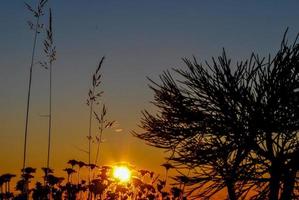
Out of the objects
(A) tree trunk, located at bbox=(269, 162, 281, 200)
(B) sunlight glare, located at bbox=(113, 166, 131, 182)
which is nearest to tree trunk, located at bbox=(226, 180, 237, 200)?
(A) tree trunk, located at bbox=(269, 162, 281, 200)

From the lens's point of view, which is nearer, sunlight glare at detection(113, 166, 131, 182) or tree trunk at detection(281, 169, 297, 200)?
tree trunk at detection(281, 169, 297, 200)

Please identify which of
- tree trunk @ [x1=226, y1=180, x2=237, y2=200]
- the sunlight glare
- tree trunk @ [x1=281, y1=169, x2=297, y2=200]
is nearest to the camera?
tree trunk @ [x1=281, y1=169, x2=297, y2=200]

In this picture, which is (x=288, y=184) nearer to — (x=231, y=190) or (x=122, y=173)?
(x=231, y=190)

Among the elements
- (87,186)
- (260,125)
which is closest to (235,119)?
(260,125)

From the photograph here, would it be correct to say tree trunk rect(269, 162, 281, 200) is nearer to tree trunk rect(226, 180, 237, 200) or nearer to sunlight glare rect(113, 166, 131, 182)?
tree trunk rect(226, 180, 237, 200)

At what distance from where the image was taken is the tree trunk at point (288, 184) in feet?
22.5

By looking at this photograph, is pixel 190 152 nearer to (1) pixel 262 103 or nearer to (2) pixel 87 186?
(1) pixel 262 103

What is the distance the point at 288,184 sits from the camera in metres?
6.94

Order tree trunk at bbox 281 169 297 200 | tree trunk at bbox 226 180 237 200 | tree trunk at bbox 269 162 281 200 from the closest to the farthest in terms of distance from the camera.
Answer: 1. tree trunk at bbox 269 162 281 200
2. tree trunk at bbox 281 169 297 200
3. tree trunk at bbox 226 180 237 200

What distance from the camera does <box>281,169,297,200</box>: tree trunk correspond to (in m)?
6.86

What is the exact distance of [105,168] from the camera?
888cm

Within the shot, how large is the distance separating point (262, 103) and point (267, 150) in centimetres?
59

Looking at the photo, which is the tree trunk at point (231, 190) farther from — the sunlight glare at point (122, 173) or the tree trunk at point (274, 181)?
the sunlight glare at point (122, 173)

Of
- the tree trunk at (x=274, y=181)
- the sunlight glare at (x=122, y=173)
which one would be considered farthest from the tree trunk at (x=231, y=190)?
the sunlight glare at (x=122, y=173)
